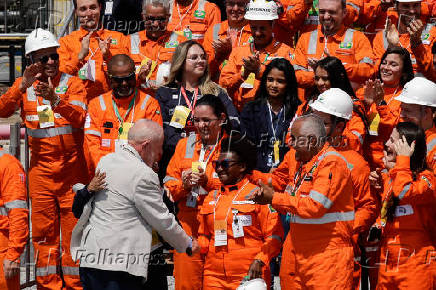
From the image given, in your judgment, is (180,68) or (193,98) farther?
(180,68)

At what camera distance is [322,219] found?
294 inches

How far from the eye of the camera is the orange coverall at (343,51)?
32.9 ft

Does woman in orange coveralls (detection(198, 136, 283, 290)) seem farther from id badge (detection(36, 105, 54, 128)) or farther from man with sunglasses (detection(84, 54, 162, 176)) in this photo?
id badge (detection(36, 105, 54, 128))

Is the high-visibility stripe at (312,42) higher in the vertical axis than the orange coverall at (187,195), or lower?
higher

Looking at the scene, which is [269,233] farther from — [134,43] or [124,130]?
[134,43]

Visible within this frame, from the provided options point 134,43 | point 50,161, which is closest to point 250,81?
point 134,43

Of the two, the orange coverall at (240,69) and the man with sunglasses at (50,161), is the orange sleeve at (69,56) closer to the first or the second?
the man with sunglasses at (50,161)

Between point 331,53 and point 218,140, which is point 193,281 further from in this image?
point 331,53

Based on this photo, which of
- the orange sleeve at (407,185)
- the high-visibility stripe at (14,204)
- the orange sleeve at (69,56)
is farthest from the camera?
the orange sleeve at (69,56)

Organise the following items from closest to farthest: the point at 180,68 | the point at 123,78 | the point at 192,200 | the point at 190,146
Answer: the point at 192,200 → the point at 190,146 → the point at 123,78 → the point at 180,68

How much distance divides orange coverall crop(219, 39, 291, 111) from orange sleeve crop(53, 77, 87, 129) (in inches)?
66.1

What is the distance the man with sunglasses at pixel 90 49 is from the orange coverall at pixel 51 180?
839 mm

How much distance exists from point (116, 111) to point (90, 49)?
195cm

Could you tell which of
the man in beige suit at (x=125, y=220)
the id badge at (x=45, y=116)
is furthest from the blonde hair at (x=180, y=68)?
the man in beige suit at (x=125, y=220)
